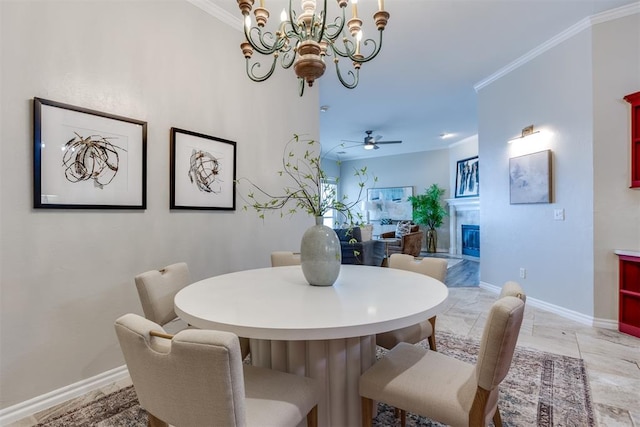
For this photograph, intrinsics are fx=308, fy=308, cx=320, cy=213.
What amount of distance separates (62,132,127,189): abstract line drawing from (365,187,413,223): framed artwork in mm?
7873

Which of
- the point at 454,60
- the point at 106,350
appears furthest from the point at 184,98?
the point at 454,60

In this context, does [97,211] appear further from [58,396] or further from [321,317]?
[321,317]

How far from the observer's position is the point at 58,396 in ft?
5.83

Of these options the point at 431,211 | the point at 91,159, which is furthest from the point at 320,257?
the point at 431,211

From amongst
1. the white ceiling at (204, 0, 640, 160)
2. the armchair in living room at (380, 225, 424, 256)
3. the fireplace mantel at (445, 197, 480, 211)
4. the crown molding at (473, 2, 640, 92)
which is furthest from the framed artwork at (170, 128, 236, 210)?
the fireplace mantel at (445, 197, 480, 211)

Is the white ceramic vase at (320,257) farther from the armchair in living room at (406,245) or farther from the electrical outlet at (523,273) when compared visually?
the armchair in living room at (406,245)

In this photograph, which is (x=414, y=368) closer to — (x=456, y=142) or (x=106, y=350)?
(x=106, y=350)

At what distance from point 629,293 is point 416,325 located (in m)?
2.29

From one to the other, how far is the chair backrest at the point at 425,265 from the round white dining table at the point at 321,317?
376mm

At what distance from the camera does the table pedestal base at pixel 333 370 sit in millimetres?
1317

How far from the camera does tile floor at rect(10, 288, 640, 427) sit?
1694 mm

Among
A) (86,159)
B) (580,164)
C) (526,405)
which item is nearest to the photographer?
(526,405)

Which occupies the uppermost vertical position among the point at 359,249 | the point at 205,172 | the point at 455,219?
the point at 205,172

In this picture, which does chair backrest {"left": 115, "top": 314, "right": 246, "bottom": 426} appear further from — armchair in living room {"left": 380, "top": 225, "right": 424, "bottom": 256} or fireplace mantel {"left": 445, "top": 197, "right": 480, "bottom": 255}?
fireplace mantel {"left": 445, "top": 197, "right": 480, "bottom": 255}
